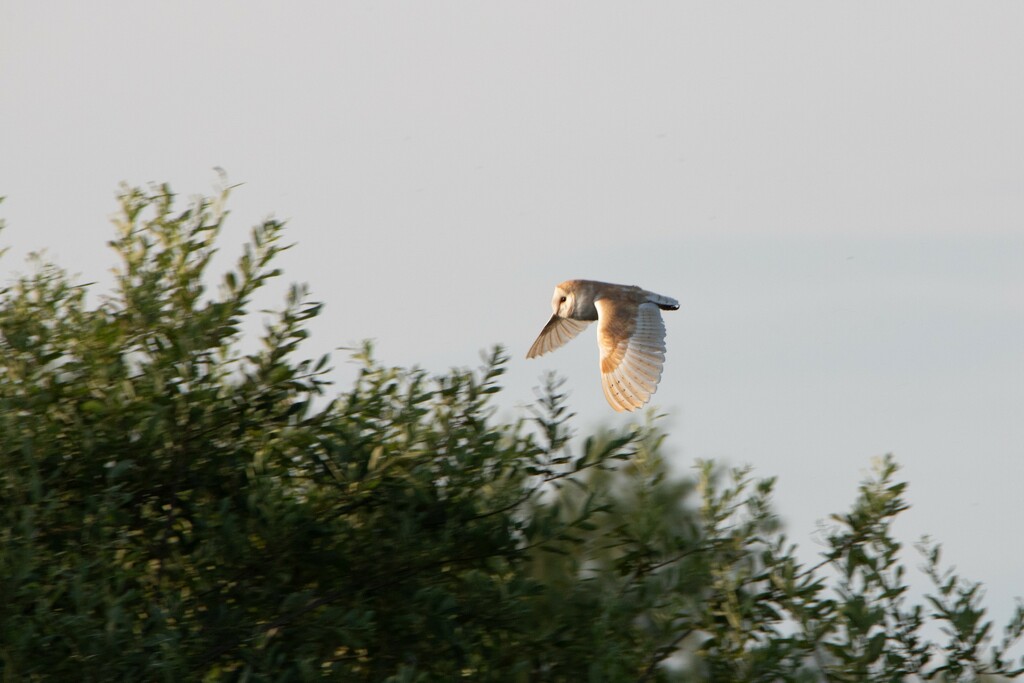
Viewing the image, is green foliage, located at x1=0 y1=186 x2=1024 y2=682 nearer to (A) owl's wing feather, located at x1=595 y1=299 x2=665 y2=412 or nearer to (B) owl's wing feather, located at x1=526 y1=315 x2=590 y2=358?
(A) owl's wing feather, located at x1=595 y1=299 x2=665 y2=412

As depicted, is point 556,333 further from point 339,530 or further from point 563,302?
point 339,530

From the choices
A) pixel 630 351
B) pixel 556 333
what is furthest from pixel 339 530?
pixel 556 333

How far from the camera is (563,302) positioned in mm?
13477

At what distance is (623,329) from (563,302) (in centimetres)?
134

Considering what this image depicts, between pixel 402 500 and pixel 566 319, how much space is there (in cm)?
835

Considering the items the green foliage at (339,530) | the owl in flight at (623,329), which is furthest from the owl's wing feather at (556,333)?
the green foliage at (339,530)

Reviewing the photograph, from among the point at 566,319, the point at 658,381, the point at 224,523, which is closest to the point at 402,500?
the point at 224,523

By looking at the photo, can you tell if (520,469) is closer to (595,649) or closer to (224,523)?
(595,649)

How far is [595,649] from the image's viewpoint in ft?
18.2

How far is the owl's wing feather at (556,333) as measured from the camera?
1407 cm

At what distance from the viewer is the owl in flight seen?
11766 mm

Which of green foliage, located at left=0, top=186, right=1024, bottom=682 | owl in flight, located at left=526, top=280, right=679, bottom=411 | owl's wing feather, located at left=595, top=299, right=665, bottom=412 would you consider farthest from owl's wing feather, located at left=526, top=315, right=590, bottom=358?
green foliage, located at left=0, top=186, right=1024, bottom=682

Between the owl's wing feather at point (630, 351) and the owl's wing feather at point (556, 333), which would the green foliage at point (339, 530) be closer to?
the owl's wing feather at point (630, 351)

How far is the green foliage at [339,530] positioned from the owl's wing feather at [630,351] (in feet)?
16.9
